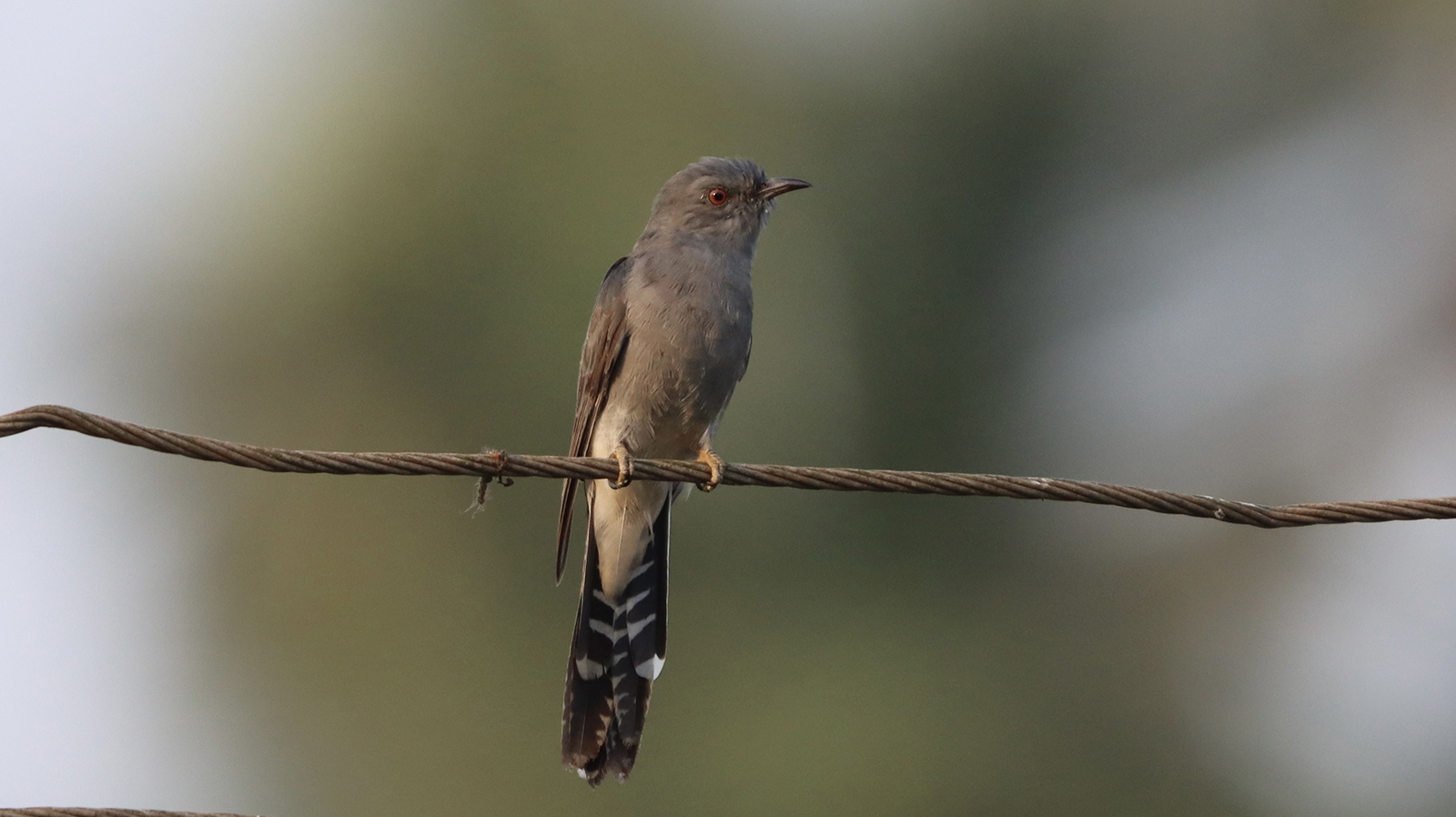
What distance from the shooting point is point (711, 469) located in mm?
3928

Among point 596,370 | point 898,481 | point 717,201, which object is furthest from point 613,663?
point 898,481

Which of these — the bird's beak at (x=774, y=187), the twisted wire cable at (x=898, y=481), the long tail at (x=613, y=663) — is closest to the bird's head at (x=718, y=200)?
the bird's beak at (x=774, y=187)

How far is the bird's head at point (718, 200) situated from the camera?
6379 millimetres

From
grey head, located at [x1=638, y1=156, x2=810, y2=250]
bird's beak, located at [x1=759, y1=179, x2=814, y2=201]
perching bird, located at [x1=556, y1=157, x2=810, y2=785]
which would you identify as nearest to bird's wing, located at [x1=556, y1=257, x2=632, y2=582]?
perching bird, located at [x1=556, y1=157, x2=810, y2=785]

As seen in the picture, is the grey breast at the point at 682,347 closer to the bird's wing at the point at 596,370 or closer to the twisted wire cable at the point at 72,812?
the bird's wing at the point at 596,370

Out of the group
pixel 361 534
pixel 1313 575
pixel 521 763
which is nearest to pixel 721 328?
pixel 521 763

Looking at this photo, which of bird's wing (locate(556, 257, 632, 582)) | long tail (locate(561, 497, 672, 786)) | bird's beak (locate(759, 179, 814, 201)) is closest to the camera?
long tail (locate(561, 497, 672, 786))

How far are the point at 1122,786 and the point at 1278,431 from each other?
6075mm

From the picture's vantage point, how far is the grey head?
6363mm

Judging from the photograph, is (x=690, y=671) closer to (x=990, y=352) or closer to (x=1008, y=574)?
(x=1008, y=574)

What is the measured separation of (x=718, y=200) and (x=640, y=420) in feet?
4.56

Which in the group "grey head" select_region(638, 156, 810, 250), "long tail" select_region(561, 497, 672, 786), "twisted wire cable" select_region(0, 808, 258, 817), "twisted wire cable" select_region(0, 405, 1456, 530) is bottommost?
"twisted wire cable" select_region(0, 808, 258, 817)

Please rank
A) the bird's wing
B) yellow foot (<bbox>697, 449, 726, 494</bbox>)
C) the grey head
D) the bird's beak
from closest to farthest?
yellow foot (<bbox>697, 449, 726, 494</bbox>) < the bird's wing < the grey head < the bird's beak

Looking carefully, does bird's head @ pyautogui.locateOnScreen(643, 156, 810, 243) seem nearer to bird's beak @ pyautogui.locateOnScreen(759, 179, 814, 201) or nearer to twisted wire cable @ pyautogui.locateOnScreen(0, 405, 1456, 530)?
bird's beak @ pyautogui.locateOnScreen(759, 179, 814, 201)
